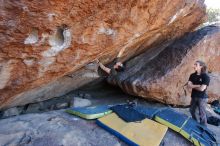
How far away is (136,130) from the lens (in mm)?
5312

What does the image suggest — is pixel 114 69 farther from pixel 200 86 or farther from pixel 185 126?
pixel 185 126

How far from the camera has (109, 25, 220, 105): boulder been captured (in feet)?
26.3

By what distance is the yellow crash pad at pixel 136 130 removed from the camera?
202 inches

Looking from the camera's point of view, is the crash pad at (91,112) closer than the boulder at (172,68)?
Yes

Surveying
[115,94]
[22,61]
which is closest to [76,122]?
[22,61]

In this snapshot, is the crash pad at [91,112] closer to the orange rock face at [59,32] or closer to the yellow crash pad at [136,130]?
the yellow crash pad at [136,130]

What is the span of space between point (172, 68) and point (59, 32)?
3.99m

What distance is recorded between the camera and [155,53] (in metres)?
8.75

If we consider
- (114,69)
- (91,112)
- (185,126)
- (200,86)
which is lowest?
(185,126)

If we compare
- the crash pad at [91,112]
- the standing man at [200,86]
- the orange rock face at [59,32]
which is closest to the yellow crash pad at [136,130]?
the crash pad at [91,112]

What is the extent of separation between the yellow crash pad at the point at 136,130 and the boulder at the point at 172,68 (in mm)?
2464

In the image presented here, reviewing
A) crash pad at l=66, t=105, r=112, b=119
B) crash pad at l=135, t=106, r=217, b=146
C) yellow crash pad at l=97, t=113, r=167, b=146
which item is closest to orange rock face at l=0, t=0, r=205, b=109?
crash pad at l=66, t=105, r=112, b=119

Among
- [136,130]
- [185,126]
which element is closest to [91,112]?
[136,130]

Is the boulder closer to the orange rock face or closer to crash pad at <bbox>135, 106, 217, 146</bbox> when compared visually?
the orange rock face
